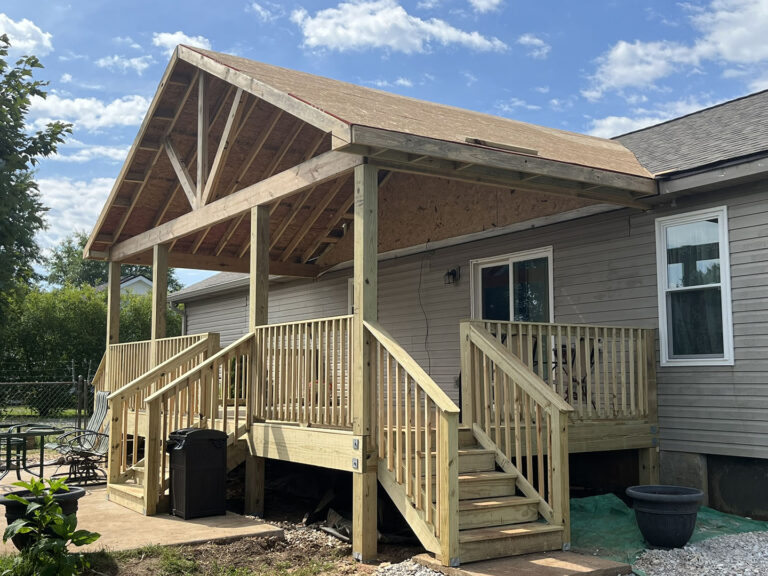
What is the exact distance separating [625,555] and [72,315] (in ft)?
73.3

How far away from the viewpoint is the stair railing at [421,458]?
18.0 feet

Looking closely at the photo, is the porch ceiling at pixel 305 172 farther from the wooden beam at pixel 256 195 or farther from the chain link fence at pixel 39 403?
the chain link fence at pixel 39 403

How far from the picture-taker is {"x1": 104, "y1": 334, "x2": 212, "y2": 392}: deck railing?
9758 mm

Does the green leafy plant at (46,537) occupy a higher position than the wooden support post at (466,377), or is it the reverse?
the wooden support post at (466,377)

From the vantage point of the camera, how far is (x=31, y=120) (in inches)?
608

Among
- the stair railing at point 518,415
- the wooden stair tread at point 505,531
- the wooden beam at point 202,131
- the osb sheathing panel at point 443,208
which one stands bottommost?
the wooden stair tread at point 505,531

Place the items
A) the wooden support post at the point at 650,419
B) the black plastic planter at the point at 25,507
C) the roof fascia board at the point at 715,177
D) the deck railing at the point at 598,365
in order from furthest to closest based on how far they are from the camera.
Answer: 1. the wooden support post at the point at 650,419
2. the deck railing at the point at 598,365
3. the roof fascia board at the point at 715,177
4. the black plastic planter at the point at 25,507

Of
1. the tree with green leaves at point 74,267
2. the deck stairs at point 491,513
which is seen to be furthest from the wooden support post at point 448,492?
the tree with green leaves at point 74,267

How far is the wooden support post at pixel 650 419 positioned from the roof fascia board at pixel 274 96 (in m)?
Result: 4.09

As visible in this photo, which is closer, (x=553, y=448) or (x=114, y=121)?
(x=553, y=448)

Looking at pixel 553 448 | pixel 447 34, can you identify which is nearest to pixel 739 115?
pixel 553 448

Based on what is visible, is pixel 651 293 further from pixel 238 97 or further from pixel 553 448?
pixel 238 97

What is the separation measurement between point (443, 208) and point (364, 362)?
195 inches

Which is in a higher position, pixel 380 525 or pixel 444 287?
→ pixel 444 287
